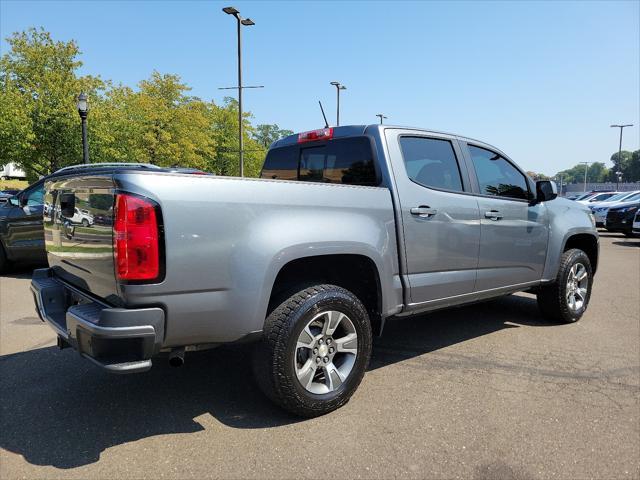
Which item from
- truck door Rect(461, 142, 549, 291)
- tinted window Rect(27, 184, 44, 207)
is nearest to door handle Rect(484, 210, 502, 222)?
truck door Rect(461, 142, 549, 291)

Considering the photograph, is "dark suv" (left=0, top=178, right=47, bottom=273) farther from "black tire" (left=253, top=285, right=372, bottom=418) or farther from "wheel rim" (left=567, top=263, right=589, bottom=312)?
"wheel rim" (left=567, top=263, right=589, bottom=312)

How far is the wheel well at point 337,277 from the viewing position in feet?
9.84

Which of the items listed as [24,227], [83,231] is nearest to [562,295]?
[83,231]

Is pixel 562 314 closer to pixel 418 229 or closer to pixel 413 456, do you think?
pixel 418 229

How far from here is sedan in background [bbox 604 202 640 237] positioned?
15703 mm

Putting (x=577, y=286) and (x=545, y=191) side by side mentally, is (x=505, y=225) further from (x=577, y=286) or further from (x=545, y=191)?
(x=577, y=286)

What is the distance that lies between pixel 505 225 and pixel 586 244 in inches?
80.0

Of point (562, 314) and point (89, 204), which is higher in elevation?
point (89, 204)

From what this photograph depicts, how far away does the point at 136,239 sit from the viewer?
92.4 inches

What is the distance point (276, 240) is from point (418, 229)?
1.26 meters

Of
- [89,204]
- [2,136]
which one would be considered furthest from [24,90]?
[89,204]

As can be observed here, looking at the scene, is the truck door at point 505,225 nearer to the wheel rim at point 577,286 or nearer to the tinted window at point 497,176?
the tinted window at point 497,176

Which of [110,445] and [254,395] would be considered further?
[254,395]

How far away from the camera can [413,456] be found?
2.59 meters
